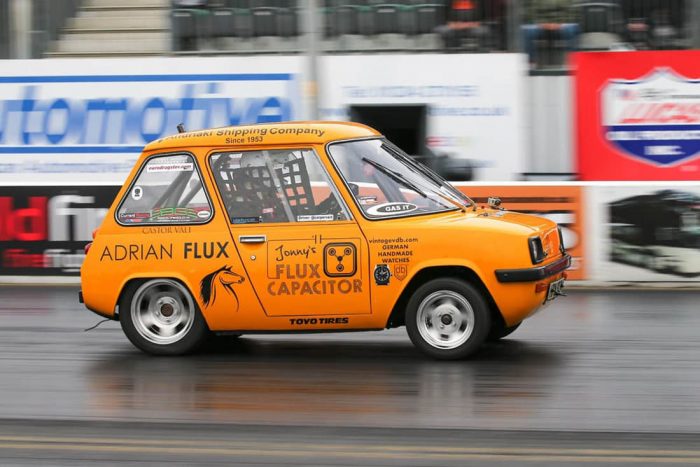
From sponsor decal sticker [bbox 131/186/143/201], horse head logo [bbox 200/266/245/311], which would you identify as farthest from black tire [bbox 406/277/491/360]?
sponsor decal sticker [bbox 131/186/143/201]

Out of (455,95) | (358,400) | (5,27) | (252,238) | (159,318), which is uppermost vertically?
(5,27)

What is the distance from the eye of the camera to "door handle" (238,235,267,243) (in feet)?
27.5

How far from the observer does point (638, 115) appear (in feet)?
55.0

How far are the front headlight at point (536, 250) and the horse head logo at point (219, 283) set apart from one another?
2069 mm

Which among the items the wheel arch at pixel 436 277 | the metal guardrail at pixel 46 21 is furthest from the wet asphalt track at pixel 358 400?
the metal guardrail at pixel 46 21

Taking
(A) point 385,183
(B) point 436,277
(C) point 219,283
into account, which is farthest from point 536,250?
(C) point 219,283

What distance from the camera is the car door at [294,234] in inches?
323

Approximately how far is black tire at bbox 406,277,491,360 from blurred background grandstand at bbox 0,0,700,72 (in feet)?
26.5

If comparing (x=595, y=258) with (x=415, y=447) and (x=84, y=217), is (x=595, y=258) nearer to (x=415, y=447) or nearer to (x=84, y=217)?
(x=84, y=217)

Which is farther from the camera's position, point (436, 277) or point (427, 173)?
point (427, 173)

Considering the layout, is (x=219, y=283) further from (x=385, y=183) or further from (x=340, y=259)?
(x=385, y=183)

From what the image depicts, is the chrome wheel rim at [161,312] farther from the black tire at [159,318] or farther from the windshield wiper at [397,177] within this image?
the windshield wiper at [397,177]

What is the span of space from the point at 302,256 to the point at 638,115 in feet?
32.1

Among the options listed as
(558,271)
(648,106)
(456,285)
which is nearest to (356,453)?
(456,285)
